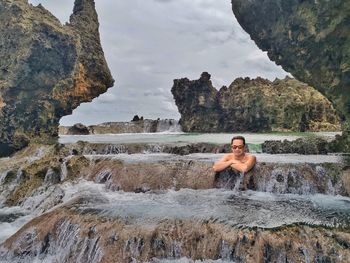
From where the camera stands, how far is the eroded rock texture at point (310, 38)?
22.3 m

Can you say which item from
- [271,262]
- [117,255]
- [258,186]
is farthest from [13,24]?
[271,262]

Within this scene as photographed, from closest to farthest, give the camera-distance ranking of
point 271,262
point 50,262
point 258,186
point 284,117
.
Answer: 1. point 271,262
2. point 50,262
3. point 258,186
4. point 284,117

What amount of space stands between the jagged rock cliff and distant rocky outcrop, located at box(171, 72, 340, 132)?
39.4 metres

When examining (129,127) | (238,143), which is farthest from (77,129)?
(238,143)

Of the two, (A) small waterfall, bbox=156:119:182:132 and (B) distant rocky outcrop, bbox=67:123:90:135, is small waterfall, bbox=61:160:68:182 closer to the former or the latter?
(B) distant rocky outcrop, bbox=67:123:90:135

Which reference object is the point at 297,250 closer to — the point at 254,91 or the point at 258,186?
the point at 258,186

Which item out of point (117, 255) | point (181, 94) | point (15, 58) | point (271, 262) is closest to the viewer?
point (271, 262)

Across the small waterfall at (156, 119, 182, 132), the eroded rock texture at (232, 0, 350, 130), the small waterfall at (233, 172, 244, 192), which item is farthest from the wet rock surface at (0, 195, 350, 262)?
the small waterfall at (156, 119, 182, 132)

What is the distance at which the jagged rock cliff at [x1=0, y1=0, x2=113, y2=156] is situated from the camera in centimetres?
3780

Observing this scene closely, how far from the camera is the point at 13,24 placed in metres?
39.4

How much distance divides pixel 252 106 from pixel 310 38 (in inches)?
2119

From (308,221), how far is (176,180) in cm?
706

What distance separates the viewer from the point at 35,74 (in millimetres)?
39625

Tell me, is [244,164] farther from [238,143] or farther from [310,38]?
[310,38]
